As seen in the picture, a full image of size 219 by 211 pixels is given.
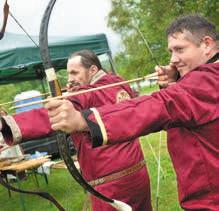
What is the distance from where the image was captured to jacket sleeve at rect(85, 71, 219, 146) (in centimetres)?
142

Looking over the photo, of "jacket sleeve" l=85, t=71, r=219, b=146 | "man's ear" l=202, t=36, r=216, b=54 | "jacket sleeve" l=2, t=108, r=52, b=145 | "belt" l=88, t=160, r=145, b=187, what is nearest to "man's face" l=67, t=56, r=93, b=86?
"belt" l=88, t=160, r=145, b=187

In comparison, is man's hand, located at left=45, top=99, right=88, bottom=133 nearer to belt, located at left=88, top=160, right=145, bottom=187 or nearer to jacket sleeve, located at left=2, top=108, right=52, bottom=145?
jacket sleeve, located at left=2, top=108, right=52, bottom=145

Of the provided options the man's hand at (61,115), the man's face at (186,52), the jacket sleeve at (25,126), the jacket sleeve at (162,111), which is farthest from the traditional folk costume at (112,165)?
the man's hand at (61,115)

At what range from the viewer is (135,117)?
4.74 ft

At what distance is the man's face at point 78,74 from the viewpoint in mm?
2826

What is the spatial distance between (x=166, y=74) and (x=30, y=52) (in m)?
4.45

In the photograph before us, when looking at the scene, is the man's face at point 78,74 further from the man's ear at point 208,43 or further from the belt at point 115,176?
the man's ear at point 208,43

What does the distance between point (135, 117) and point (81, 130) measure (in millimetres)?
177

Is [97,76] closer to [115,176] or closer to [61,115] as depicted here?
[115,176]

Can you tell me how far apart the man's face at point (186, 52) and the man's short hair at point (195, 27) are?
19 millimetres

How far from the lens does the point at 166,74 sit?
6.84ft

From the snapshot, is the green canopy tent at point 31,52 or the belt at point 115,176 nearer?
the belt at point 115,176

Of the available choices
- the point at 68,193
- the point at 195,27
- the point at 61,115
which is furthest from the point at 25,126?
the point at 68,193

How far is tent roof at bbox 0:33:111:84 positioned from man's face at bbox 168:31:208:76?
4129mm
